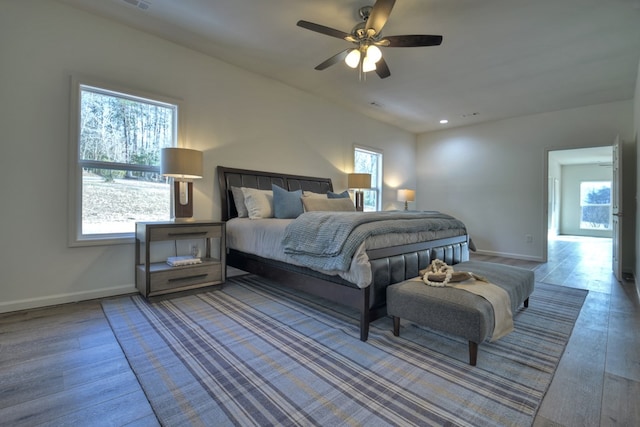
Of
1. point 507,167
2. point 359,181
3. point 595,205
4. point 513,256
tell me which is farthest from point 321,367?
point 595,205

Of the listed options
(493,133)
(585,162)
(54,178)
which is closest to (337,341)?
(54,178)

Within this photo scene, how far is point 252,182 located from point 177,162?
1215mm

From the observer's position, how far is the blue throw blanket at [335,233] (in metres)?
2.13

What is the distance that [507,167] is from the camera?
5805 mm

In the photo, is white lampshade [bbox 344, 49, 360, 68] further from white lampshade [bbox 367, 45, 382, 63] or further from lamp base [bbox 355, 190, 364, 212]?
lamp base [bbox 355, 190, 364, 212]

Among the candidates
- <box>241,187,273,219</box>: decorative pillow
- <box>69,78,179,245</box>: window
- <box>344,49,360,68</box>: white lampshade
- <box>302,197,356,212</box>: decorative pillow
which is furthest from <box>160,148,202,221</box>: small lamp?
<box>344,49,360,68</box>: white lampshade

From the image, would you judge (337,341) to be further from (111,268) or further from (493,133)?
(493,133)

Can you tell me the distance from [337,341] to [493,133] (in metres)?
5.75

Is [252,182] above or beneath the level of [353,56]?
beneath

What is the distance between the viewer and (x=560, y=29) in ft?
9.38

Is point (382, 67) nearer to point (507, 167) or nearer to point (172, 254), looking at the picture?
point (172, 254)

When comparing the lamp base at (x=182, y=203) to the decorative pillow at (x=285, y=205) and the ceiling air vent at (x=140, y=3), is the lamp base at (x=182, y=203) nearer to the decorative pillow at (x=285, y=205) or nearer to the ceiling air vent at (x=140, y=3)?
the decorative pillow at (x=285, y=205)

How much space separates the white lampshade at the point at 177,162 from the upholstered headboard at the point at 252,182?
0.71 metres

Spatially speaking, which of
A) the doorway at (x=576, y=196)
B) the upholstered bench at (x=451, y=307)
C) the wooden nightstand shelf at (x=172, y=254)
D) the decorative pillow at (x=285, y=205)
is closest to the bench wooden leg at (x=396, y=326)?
the upholstered bench at (x=451, y=307)
